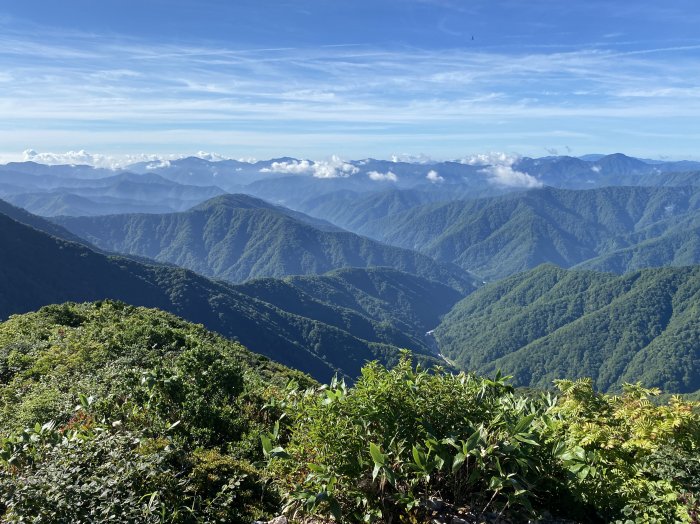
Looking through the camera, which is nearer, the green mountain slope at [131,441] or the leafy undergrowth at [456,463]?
the leafy undergrowth at [456,463]

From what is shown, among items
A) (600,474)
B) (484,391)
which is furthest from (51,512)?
(600,474)

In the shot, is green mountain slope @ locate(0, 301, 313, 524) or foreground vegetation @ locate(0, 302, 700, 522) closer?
foreground vegetation @ locate(0, 302, 700, 522)

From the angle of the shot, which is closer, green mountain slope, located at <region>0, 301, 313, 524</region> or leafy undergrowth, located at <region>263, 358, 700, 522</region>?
leafy undergrowth, located at <region>263, 358, 700, 522</region>

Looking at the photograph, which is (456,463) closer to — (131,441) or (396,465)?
(396,465)

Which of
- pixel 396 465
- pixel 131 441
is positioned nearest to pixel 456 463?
pixel 396 465

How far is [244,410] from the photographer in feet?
40.3

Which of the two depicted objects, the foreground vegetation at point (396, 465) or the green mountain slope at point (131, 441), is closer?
the foreground vegetation at point (396, 465)

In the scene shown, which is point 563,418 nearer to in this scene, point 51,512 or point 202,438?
point 202,438

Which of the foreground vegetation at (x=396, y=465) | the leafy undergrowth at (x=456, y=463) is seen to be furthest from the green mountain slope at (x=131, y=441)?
the leafy undergrowth at (x=456, y=463)

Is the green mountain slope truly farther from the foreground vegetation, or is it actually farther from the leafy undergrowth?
the leafy undergrowth

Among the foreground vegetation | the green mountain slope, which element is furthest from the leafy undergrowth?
the green mountain slope

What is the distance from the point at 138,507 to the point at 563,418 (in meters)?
7.87

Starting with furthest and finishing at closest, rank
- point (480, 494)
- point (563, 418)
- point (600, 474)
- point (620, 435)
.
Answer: point (563, 418)
point (620, 435)
point (600, 474)
point (480, 494)

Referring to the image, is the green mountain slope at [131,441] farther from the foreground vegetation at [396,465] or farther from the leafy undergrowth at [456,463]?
the leafy undergrowth at [456,463]
